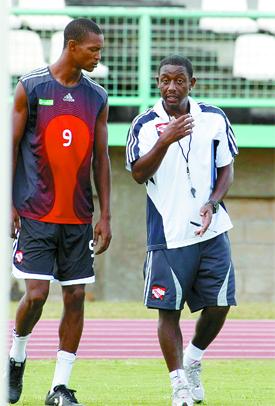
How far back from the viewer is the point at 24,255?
6.99 m

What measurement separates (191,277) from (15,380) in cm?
111

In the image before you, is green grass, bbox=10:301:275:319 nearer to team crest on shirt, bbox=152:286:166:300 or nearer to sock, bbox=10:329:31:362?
sock, bbox=10:329:31:362

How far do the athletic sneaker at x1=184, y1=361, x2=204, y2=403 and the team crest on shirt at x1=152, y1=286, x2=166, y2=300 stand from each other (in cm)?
58

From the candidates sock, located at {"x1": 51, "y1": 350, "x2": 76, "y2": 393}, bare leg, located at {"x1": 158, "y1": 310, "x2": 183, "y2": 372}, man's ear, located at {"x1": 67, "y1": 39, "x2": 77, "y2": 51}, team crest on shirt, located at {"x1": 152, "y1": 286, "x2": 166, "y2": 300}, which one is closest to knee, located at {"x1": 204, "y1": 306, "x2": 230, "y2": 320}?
bare leg, located at {"x1": 158, "y1": 310, "x2": 183, "y2": 372}

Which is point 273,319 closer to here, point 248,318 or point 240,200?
point 248,318

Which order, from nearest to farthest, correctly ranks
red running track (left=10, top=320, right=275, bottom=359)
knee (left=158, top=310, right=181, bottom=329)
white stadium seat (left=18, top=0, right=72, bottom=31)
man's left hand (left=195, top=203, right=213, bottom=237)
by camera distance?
man's left hand (left=195, top=203, right=213, bottom=237), knee (left=158, top=310, right=181, bottom=329), red running track (left=10, top=320, right=275, bottom=359), white stadium seat (left=18, top=0, right=72, bottom=31)

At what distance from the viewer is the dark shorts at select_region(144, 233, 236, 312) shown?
7043 millimetres

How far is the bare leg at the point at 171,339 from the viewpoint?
6973mm

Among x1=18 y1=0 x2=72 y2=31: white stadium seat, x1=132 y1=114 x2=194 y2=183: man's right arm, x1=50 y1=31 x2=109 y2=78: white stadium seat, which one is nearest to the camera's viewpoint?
A: x1=132 y1=114 x2=194 y2=183: man's right arm

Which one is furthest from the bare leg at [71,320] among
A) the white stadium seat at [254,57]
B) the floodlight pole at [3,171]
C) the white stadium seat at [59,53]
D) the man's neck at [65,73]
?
the white stadium seat at [254,57]

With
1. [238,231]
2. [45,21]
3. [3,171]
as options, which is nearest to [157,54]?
[45,21]

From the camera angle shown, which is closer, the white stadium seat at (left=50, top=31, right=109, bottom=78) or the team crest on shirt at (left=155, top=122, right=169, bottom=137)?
the team crest on shirt at (left=155, top=122, right=169, bottom=137)

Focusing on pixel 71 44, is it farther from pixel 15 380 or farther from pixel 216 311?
pixel 15 380

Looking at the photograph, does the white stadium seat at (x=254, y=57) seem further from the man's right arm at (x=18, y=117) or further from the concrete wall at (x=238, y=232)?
the man's right arm at (x=18, y=117)
